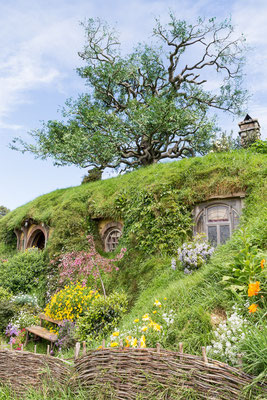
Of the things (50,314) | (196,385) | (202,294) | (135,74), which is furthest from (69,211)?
(135,74)

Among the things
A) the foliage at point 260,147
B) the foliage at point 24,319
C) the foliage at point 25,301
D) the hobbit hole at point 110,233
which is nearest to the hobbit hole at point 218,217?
the foliage at point 260,147

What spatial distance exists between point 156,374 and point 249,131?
442 inches

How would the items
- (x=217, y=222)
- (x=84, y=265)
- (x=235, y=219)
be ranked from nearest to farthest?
(x=235, y=219), (x=217, y=222), (x=84, y=265)

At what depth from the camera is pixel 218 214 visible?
347 inches

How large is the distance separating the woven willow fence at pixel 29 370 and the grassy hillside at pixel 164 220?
1796 millimetres

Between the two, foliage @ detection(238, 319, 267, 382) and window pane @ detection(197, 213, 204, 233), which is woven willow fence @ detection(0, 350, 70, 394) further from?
window pane @ detection(197, 213, 204, 233)

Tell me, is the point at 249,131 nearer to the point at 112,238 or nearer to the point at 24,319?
the point at 112,238

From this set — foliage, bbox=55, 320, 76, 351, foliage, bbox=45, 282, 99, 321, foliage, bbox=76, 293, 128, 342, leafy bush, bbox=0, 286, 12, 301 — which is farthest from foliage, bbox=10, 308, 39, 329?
foliage, bbox=76, 293, 128, 342

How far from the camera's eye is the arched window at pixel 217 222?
8602mm

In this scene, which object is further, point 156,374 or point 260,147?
point 260,147

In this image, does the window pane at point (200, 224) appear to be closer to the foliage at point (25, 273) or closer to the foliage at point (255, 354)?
the foliage at point (255, 354)

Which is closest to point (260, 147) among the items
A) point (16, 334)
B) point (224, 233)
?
point (224, 233)

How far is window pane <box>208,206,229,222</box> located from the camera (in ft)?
28.6

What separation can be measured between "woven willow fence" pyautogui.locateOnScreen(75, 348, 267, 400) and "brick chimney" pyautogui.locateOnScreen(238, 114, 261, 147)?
411 inches
